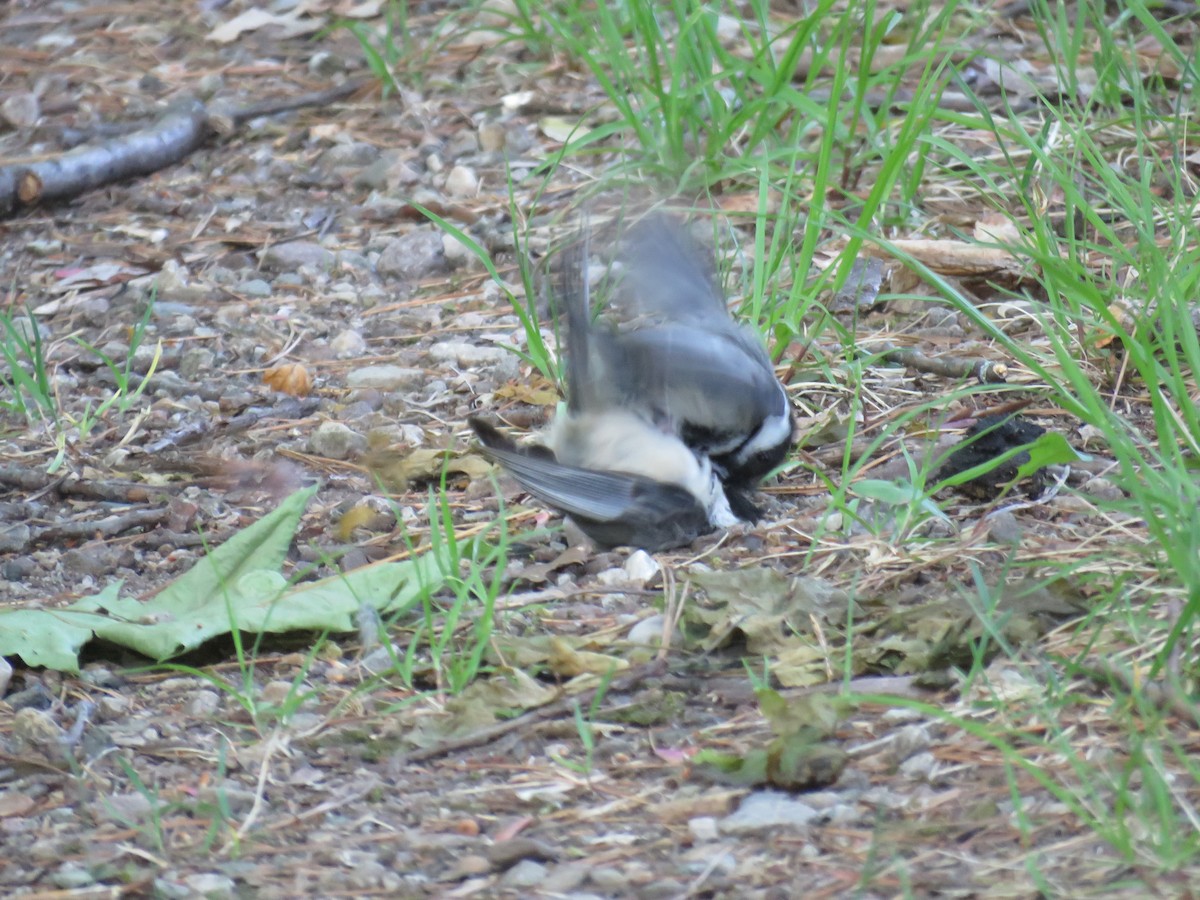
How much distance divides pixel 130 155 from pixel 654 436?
2678 millimetres

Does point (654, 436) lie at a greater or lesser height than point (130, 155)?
greater

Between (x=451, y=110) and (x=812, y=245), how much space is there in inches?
83.0

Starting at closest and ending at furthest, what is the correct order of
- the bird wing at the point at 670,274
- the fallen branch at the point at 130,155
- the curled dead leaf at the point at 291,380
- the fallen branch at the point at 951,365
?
1. the bird wing at the point at 670,274
2. the fallen branch at the point at 951,365
3. the curled dead leaf at the point at 291,380
4. the fallen branch at the point at 130,155

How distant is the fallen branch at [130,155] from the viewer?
14.9 ft

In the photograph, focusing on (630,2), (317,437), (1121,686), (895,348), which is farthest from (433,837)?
(630,2)

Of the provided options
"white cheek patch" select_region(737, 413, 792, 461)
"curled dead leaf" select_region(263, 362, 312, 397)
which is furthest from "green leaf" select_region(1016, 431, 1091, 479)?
"curled dead leaf" select_region(263, 362, 312, 397)

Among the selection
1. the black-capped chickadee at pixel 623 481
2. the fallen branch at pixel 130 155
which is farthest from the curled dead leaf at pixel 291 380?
the fallen branch at pixel 130 155

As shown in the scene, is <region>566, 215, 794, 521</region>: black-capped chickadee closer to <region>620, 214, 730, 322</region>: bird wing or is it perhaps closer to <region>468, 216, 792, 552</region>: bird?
<region>468, 216, 792, 552</region>: bird

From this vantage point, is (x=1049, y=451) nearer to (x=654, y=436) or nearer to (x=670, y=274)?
(x=654, y=436)

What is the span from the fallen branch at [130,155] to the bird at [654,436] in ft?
7.82

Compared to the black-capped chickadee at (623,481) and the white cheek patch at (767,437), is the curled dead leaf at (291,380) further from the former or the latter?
the white cheek patch at (767,437)

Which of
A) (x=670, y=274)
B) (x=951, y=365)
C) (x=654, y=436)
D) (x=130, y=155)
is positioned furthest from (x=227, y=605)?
(x=130, y=155)

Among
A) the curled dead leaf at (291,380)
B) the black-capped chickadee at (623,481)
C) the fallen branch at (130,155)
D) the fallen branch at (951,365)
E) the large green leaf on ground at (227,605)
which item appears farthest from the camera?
the fallen branch at (130,155)

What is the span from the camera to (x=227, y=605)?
89.4 inches
